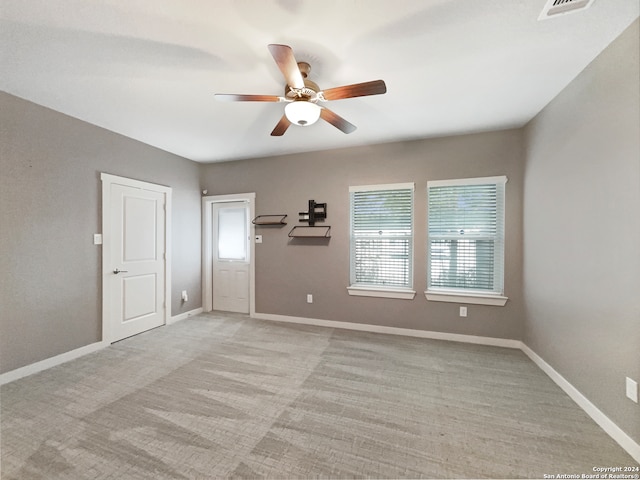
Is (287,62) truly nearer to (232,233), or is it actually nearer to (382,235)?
(382,235)

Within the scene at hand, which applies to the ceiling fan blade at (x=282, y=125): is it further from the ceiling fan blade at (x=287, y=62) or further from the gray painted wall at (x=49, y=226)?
the gray painted wall at (x=49, y=226)

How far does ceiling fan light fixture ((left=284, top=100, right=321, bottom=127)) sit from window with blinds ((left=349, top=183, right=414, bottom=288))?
1839mm

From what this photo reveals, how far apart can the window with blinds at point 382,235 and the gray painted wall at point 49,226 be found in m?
3.20

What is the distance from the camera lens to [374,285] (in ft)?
12.4

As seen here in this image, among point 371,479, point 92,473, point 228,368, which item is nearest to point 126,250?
Answer: point 228,368

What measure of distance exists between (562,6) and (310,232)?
3.17 metres

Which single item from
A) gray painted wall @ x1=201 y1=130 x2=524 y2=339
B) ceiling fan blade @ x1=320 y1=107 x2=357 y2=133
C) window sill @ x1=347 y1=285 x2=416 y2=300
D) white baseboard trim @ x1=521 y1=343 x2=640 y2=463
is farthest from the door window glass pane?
white baseboard trim @ x1=521 y1=343 x2=640 y2=463

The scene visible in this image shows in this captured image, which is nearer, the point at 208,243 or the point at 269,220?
the point at 269,220

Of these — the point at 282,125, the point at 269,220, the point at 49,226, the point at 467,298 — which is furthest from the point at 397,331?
the point at 49,226

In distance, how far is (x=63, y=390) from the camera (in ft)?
7.41

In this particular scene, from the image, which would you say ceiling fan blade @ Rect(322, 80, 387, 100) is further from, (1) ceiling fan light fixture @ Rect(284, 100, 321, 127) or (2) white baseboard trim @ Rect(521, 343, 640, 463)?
(2) white baseboard trim @ Rect(521, 343, 640, 463)

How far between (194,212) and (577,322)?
198 inches

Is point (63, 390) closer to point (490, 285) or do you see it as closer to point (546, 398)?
point (546, 398)

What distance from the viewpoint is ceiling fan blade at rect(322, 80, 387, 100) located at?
1.71 metres
